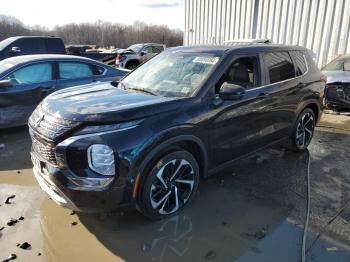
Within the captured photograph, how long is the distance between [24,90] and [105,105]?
345cm

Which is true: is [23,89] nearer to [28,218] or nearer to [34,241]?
[28,218]

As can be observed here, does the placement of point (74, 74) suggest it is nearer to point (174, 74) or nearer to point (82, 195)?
point (174, 74)

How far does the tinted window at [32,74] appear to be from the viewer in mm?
5807

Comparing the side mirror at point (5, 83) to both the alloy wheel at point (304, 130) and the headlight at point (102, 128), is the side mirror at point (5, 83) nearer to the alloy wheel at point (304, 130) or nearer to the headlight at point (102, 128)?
the headlight at point (102, 128)

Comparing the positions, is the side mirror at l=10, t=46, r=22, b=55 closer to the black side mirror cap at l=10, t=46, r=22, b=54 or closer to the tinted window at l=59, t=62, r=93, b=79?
the black side mirror cap at l=10, t=46, r=22, b=54

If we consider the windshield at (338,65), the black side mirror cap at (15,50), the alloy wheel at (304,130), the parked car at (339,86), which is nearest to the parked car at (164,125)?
the alloy wheel at (304,130)

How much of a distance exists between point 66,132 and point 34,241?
3.59 ft

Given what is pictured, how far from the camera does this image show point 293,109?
4.78m

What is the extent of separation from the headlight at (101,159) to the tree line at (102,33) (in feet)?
188

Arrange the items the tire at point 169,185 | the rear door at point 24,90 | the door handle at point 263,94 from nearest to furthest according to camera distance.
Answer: the tire at point 169,185
the door handle at point 263,94
the rear door at point 24,90

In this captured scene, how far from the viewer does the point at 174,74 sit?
12.6 feet

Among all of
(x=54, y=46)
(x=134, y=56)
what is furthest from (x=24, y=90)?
(x=134, y=56)

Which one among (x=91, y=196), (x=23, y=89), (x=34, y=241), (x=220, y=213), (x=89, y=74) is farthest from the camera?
(x=89, y=74)

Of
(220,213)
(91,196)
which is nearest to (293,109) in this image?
(220,213)
